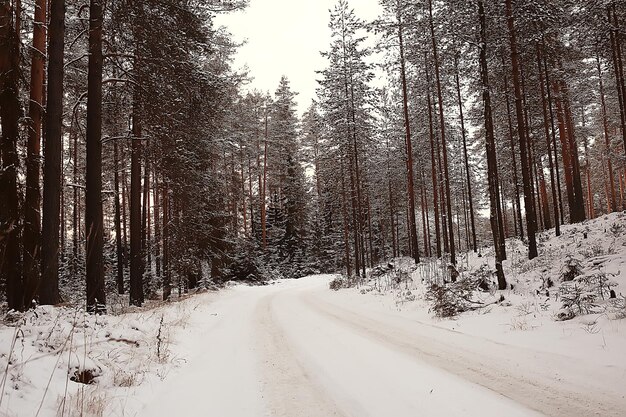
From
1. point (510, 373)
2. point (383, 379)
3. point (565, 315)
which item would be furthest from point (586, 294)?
point (383, 379)

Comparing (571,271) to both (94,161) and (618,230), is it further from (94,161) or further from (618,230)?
(94,161)

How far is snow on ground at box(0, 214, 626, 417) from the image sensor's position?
3631mm

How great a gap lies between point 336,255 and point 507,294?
33.9 meters

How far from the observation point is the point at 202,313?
12.0 metres

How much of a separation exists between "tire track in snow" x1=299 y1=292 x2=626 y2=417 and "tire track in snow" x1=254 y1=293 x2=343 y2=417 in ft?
5.78

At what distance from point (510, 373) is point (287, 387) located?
9.05 ft

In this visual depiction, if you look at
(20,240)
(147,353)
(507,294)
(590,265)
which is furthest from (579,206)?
(20,240)

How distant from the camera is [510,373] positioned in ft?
14.9

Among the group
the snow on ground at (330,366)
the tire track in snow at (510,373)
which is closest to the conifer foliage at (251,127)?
the snow on ground at (330,366)

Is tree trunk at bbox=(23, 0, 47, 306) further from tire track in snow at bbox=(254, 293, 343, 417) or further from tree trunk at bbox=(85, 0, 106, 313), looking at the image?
tire track in snow at bbox=(254, 293, 343, 417)

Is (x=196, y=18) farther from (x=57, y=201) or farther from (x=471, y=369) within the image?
(x=471, y=369)

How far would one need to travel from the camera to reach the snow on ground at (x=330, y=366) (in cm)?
363

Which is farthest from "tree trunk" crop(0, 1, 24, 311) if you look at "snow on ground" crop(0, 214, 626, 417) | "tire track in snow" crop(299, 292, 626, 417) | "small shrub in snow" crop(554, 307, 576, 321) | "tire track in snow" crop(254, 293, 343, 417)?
"small shrub in snow" crop(554, 307, 576, 321)

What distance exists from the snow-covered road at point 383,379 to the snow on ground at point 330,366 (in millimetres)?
21
